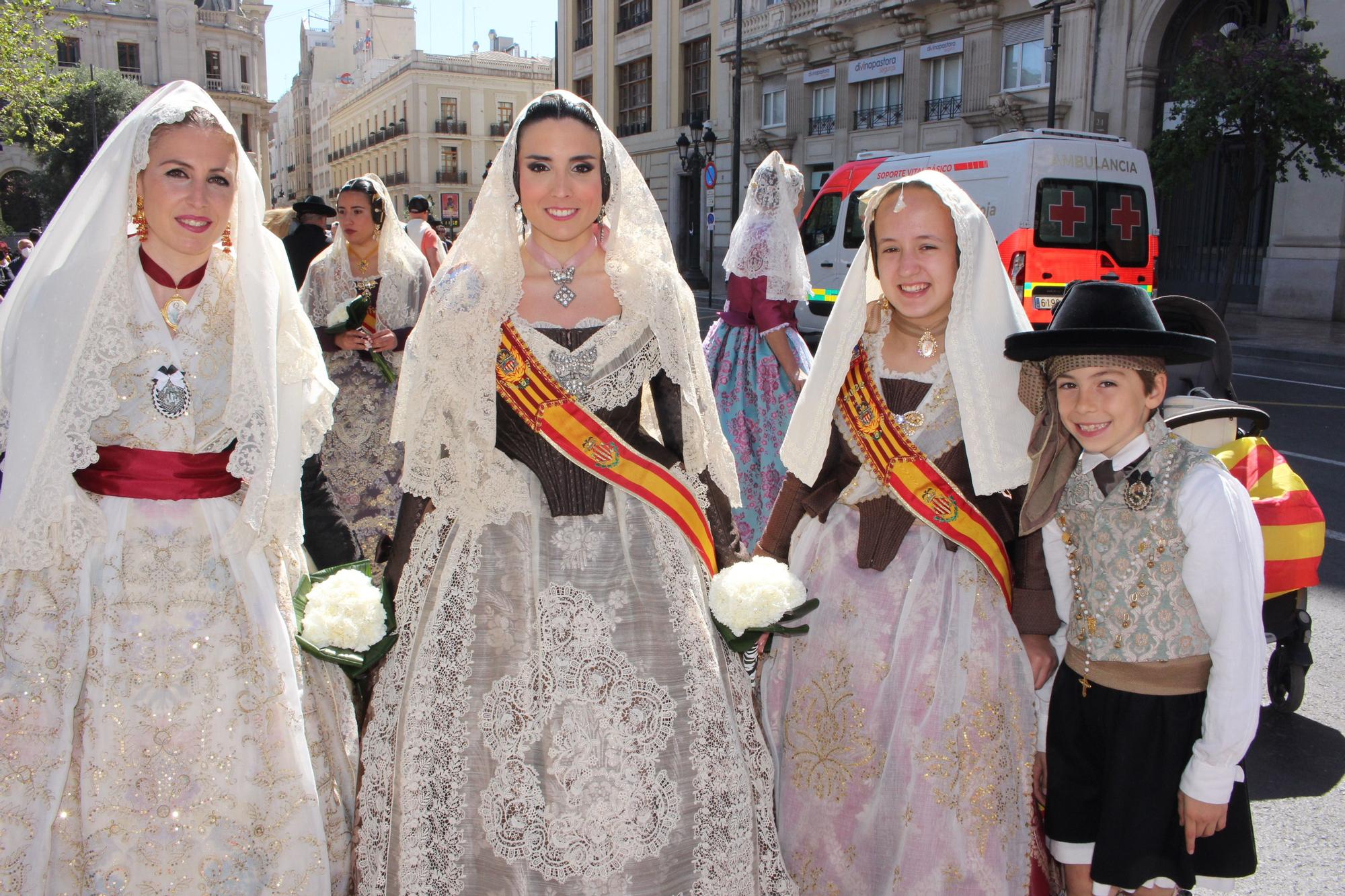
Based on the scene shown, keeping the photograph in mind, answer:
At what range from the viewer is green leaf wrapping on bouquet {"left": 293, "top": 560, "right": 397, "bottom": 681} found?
2.25m

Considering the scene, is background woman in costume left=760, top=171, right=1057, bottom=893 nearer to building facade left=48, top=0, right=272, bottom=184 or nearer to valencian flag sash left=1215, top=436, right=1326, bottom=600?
valencian flag sash left=1215, top=436, right=1326, bottom=600

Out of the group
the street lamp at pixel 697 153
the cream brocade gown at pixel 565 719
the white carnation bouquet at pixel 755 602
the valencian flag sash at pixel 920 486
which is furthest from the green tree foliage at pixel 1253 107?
the cream brocade gown at pixel 565 719

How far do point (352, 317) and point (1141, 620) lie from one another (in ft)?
12.4

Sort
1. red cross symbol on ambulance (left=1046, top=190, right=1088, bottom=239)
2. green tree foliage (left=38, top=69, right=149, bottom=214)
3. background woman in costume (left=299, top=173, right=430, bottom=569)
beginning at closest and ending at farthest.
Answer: background woman in costume (left=299, top=173, right=430, bottom=569)
red cross symbol on ambulance (left=1046, top=190, right=1088, bottom=239)
green tree foliage (left=38, top=69, right=149, bottom=214)

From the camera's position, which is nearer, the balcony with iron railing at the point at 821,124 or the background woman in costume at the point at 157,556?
the background woman in costume at the point at 157,556

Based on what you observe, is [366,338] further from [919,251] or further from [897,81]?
[897,81]

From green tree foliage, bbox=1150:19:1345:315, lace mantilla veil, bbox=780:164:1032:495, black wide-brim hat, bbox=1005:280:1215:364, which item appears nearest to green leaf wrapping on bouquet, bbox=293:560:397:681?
lace mantilla veil, bbox=780:164:1032:495

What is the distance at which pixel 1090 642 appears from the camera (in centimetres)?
229

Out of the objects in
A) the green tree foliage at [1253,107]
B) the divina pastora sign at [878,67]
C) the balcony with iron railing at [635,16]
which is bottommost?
the green tree foliage at [1253,107]

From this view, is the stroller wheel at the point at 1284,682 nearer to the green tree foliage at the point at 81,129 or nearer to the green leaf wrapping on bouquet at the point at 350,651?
the green leaf wrapping on bouquet at the point at 350,651

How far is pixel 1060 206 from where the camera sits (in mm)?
12078

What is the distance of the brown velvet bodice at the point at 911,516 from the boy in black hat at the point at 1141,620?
0.11 m

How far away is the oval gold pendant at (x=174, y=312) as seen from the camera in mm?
2277

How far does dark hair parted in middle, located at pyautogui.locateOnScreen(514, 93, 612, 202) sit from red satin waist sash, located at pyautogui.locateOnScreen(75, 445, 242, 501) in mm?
982
